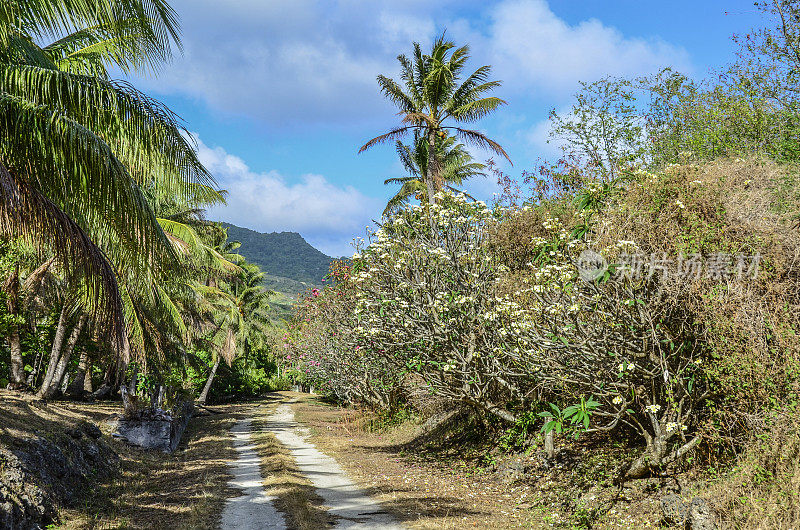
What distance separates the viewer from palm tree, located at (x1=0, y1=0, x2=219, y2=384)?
6656 mm

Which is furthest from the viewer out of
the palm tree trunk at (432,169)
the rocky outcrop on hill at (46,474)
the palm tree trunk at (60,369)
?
the palm tree trunk at (432,169)

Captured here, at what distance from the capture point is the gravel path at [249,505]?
26.8 feet

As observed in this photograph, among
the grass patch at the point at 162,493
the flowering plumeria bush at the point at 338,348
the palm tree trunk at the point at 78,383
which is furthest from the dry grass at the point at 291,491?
the palm tree trunk at the point at 78,383

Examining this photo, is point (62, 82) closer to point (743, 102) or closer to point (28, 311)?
point (743, 102)

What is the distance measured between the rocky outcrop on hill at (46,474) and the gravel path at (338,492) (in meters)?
4.22

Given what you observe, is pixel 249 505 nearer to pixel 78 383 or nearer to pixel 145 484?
pixel 145 484

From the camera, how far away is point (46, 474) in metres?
8.91

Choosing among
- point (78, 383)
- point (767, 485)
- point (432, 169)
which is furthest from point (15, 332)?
point (767, 485)

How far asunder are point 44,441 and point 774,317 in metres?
11.8

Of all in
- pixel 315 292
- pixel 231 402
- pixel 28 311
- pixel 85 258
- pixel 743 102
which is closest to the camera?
pixel 85 258

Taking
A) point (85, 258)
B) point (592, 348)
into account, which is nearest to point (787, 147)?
point (592, 348)

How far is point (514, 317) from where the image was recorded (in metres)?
9.47

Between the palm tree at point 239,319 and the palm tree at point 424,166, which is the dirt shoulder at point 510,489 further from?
the palm tree at point 239,319

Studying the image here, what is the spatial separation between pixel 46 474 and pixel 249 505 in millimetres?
3344
